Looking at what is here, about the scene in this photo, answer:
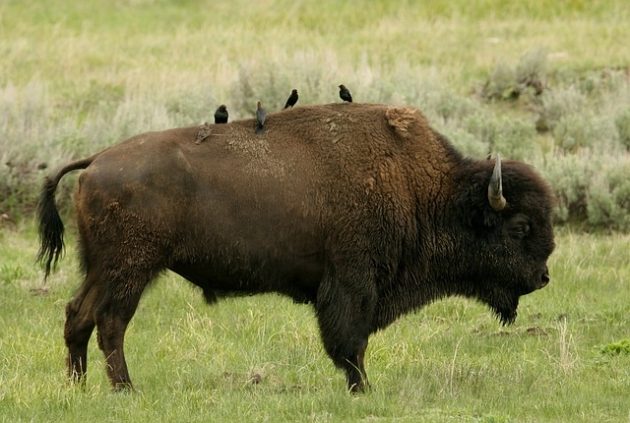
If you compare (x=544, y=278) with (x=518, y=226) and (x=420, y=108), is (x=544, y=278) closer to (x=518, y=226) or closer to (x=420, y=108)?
(x=518, y=226)

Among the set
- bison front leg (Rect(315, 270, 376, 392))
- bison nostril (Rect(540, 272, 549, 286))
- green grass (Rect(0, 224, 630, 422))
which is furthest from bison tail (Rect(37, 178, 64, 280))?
bison nostril (Rect(540, 272, 549, 286))

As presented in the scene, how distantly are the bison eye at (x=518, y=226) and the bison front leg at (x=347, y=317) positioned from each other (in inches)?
42.4

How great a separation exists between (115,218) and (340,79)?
10004mm

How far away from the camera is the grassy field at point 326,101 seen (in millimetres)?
8000

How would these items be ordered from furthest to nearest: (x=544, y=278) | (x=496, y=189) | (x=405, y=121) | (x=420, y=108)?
(x=420, y=108)
(x=544, y=278)
(x=405, y=121)
(x=496, y=189)

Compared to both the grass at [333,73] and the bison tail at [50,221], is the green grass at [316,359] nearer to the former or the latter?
the bison tail at [50,221]

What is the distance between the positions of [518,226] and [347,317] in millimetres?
1360

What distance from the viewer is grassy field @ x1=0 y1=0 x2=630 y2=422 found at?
800 centimetres

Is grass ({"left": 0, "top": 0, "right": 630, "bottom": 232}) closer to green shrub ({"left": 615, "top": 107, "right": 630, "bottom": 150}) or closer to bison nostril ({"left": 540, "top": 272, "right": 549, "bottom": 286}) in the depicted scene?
green shrub ({"left": 615, "top": 107, "right": 630, "bottom": 150})

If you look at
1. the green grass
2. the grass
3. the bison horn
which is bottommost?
the grass

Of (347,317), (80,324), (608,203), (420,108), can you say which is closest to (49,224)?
(80,324)

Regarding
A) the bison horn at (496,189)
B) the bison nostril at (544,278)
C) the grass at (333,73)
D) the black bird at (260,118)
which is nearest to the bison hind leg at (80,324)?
the black bird at (260,118)

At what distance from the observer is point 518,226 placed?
8664mm

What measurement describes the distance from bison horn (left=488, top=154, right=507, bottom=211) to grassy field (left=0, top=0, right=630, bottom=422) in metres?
1.14
